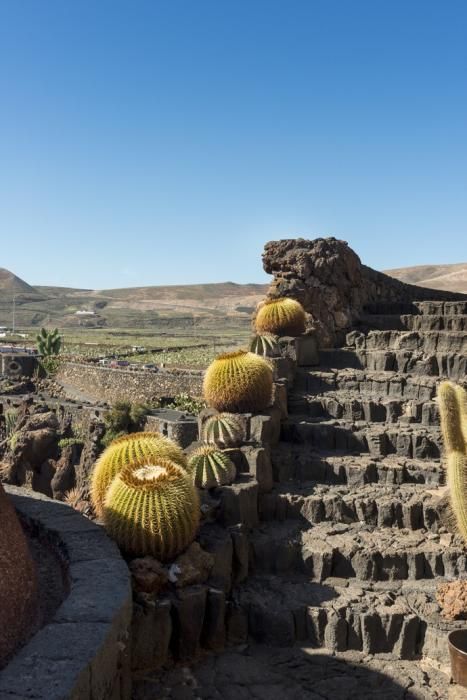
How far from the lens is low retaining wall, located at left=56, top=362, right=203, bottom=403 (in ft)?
101

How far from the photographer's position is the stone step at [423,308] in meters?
13.4

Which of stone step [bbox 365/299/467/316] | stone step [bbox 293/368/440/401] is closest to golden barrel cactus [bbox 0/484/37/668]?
stone step [bbox 293/368/440/401]

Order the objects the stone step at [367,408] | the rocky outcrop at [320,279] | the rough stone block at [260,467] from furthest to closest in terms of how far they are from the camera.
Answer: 1. the rocky outcrop at [320,279]
2. the stone step at [367,408]
3. the rough stone block at [260,467]

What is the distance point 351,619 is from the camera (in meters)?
5.88

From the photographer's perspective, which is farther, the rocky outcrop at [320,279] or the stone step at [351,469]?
the rocky outcrop at [320,279]

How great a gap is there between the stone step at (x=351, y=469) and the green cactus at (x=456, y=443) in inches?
56.2

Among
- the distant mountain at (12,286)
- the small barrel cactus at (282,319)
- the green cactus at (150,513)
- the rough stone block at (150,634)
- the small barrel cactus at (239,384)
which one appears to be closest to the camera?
the rough stone block at (150,634)

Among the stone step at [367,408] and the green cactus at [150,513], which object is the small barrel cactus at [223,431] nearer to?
the stone step at [367,408]

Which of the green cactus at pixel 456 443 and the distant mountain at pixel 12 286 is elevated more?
the distant mountain at pixel 12 286

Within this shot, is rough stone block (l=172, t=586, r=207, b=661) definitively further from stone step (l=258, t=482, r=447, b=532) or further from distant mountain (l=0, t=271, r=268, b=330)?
distant mountain (l=0, t=271, r=268, b=330)

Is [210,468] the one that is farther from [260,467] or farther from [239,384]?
[239,384]

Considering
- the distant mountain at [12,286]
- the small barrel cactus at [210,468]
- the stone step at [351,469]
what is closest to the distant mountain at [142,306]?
the distant mountain at [12,286]

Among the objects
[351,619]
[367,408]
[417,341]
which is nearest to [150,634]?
[351,619]

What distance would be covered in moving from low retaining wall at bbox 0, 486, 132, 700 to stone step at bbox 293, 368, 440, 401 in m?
6.14
